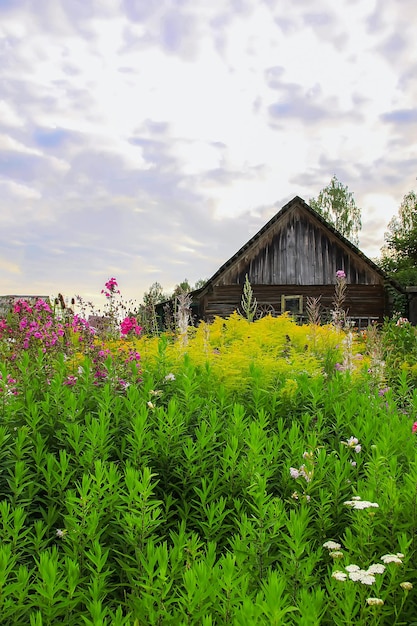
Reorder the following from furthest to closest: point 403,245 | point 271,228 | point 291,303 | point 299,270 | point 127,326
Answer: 1. point 403,245
2. point 291,303
3. point 299,270
4. point 271,228
5. point 127,326

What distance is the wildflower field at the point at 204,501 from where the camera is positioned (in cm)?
243

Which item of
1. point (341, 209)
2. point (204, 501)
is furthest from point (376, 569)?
point (341, 209)

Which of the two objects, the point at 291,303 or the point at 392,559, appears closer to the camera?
the point at 392,559

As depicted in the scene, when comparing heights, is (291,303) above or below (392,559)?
above

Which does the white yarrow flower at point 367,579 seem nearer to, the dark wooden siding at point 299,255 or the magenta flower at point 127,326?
the magenta flower at point 127,326

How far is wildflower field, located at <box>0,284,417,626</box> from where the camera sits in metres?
2.43

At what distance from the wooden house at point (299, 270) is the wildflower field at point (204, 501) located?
18.0 metres

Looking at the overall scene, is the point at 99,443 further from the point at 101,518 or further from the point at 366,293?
the point at 366,293

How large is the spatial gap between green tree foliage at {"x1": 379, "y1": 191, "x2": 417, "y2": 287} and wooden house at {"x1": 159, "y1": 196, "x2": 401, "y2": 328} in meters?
23.2

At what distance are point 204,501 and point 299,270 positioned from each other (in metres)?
20.7

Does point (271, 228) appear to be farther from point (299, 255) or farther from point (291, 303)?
point (291, 303)

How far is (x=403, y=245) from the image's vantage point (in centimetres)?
5069

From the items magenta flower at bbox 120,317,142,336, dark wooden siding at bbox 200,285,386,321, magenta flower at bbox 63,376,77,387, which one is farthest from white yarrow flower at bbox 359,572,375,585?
dark wooden siding at bbox 200,285,386,321

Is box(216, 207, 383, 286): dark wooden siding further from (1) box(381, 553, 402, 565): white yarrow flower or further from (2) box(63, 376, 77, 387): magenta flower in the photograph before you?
(1) box(381, 553, 402, 565): white yarrow flower
